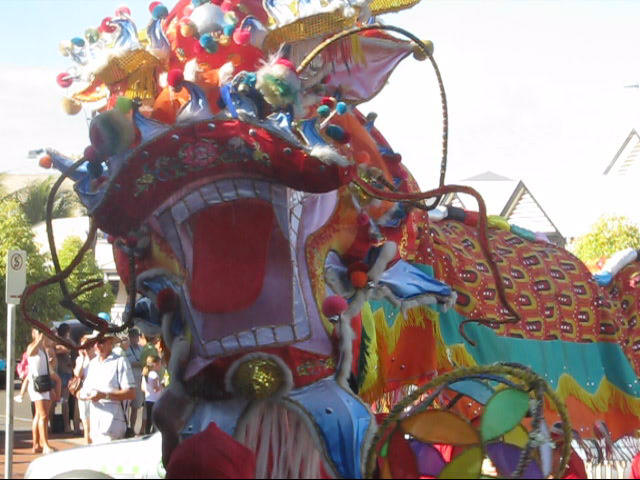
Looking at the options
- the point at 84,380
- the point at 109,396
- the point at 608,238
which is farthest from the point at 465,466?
the point at 608,238

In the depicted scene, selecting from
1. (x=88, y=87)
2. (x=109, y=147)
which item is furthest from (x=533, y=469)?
(x=88, y=87)

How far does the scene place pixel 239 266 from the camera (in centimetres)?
476

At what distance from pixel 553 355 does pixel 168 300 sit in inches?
136

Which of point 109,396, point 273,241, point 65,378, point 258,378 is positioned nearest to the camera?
point 258,378

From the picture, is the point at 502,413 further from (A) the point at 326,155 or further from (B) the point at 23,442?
(B) the point at 23,442

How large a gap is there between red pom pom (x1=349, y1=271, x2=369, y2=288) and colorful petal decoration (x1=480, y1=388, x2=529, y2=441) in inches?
55.5

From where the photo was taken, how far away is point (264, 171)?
475 cm

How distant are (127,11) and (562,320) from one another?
3618mm

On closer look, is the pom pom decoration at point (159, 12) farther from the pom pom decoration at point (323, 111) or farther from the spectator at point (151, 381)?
the spectator at point (151, 381)

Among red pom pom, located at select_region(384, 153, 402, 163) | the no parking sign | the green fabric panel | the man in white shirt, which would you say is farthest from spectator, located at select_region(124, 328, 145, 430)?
red pom pom, located at select_region(384, 153, 402, 163)

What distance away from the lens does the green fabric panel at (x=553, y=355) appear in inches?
267

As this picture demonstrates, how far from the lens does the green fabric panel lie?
6.79 meters

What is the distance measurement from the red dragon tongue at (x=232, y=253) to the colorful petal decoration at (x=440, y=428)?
1.07 m

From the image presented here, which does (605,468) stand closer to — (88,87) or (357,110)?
(357,110)
